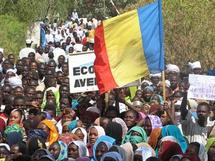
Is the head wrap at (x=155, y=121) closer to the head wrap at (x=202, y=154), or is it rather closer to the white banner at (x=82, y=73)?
the head wrap at (x=202, y=154)

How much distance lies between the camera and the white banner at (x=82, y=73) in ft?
40.2

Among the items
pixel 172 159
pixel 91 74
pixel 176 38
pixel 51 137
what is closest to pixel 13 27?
pixel 176 38

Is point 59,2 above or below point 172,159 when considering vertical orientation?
above

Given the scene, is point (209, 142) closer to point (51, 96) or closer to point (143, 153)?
point (143, 153)

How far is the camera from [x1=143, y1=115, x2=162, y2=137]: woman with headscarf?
10250mm

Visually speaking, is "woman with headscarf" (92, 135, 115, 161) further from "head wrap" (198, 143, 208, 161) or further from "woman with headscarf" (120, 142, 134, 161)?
"head wrap" (198, 143, 208, 161)

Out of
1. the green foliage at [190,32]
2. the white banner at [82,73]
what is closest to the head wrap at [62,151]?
the white banner at [82,73]

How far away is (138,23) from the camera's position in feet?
37.1

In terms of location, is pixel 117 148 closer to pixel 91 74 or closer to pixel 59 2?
pixel 91 74

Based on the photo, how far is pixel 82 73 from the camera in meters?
12.4

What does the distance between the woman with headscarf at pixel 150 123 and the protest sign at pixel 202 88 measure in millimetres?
658

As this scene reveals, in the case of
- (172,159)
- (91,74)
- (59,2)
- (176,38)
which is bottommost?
(172,159)

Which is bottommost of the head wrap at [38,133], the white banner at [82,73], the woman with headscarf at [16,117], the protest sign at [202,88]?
the head wrap at [38,133]

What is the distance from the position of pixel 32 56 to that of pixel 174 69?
310 centimetres
